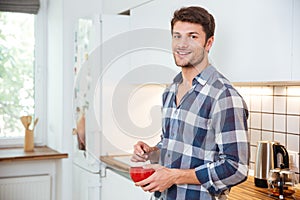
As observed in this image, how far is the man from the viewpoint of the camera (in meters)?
1.40

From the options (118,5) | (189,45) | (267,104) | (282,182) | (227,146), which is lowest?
(282,182)

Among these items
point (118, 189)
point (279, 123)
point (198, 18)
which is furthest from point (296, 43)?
point (118, 189)

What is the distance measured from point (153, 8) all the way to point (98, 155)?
1034mm

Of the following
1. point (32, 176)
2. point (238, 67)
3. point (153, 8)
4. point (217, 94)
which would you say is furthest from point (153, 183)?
point (32, 176)

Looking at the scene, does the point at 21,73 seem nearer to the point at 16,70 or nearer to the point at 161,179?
the point at 16,70

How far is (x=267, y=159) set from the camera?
2.13 metres

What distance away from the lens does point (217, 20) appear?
6.66ft

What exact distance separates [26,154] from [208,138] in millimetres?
2269

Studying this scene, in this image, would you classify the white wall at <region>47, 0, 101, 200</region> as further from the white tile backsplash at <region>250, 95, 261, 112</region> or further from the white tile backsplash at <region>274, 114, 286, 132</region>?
the white tile backsplash at <region>274, 114, 286, 132</region>

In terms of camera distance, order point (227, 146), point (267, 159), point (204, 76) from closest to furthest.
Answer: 1. point (227, 146)
2. point (204, 76)
3. point (267, 159)

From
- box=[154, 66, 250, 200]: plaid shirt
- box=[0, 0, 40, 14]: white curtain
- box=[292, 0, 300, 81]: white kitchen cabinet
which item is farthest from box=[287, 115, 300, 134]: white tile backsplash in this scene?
box=[0, 0, 40, 14]: white curtain

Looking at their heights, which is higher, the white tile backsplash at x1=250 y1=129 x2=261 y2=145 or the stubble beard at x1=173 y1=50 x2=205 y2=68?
the stubble beard at x1=173 y1=50 x2=205 y2=68

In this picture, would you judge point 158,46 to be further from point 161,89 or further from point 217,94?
point 217,94

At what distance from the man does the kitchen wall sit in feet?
2.31
